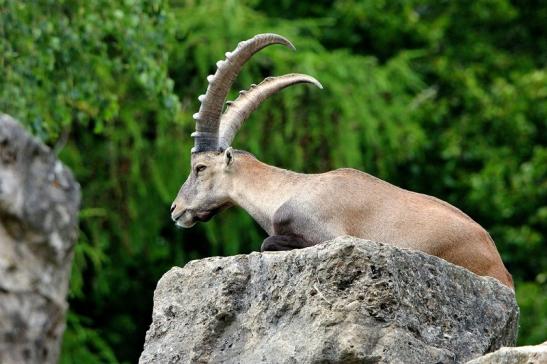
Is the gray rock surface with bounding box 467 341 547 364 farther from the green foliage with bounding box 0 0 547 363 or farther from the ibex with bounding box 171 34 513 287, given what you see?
the green foliage with bounding box 0 0 547 363

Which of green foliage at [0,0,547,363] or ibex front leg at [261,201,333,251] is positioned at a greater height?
ibex front leg at [261,201,333,251]

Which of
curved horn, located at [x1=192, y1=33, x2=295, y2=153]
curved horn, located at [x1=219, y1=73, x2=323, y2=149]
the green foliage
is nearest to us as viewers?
curved horn, located at [x1=192, y1=33, x2=295, y2=153]

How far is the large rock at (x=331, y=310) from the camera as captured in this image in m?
6.36

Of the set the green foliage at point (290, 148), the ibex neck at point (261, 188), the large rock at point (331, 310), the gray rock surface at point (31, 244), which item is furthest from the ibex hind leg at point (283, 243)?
the green foliage at point (290, 148)

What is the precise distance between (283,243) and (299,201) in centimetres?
42

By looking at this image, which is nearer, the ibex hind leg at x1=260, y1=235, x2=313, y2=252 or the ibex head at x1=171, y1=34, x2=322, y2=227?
the ibex hind leg at x1=260, y1=235, x2=313, y2=252

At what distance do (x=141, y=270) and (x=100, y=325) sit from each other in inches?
58.6

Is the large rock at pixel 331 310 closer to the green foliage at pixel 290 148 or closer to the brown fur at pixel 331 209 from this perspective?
the brown fur at pixel 331 209

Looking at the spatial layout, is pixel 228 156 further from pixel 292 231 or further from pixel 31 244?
pixel 31 244

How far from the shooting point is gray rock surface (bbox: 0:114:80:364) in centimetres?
291

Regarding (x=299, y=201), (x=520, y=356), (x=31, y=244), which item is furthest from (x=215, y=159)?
Result: (x=31, y=244)

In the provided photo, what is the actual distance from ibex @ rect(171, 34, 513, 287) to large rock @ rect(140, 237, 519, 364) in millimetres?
938

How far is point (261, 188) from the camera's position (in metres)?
9.45

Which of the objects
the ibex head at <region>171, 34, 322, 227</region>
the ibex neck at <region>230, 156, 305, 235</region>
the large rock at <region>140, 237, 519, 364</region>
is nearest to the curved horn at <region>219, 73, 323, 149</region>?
the ibex head at <region>171, 34, 322, 227</region>
